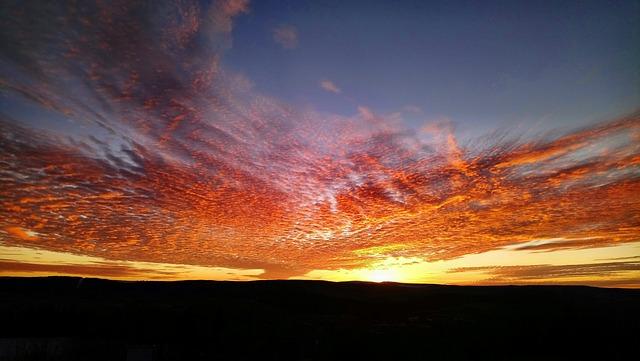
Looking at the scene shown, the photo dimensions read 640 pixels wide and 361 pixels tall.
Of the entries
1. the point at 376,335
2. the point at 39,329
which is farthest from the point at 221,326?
the point at 39,329

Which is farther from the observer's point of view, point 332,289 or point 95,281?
point 95,281

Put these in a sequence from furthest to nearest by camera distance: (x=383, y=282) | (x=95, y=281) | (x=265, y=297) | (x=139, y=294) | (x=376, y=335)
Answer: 1. (x=383, y=282)
2. (x=95, y=281)
3. (x=139, y=294)
4. (x=265, y=297)
5. (x=376, y=335)

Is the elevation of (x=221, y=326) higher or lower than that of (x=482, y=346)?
higher

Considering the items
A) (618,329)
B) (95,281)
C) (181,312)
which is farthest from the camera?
(95,281)

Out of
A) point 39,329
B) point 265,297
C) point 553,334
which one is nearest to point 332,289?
point 265,297

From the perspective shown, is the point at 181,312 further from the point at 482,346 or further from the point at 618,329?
the point at 618,329

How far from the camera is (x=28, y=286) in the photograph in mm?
84438

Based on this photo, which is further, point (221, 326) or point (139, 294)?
point (139, 294)

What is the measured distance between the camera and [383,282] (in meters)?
104

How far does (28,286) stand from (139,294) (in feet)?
95.4

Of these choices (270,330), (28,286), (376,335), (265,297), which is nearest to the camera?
(270,330)

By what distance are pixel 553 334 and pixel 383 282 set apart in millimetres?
73606

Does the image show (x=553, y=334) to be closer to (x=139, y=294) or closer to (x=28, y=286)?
(x=139, y=294)

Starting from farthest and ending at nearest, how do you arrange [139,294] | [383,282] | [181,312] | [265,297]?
[383,282], [139,294], [265,297], [181,312]
